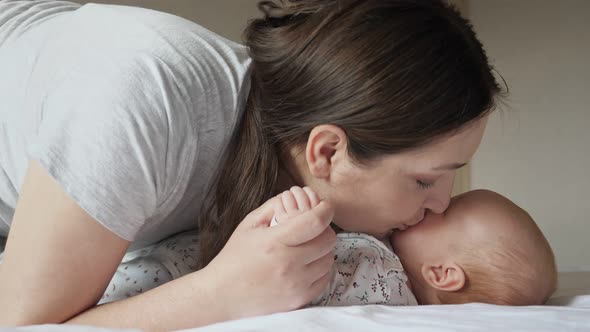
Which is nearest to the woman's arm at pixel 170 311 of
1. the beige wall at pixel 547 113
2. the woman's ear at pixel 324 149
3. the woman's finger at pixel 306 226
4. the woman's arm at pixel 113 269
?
the woman's arm at pixel 113 269

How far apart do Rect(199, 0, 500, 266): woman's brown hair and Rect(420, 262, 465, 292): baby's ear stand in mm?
253

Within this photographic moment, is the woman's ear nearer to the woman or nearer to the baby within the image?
the woman

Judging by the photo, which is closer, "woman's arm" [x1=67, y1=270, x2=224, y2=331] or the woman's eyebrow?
"woman's arm" [x1=67, y1=270, x2=224, y2=331]

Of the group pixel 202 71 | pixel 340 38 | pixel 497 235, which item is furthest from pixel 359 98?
pixel 497 235

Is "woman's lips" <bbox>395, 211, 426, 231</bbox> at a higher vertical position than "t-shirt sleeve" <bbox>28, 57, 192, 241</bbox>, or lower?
lower

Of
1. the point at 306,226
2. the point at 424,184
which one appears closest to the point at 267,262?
the point at 306,226

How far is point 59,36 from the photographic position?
1005 millimetres

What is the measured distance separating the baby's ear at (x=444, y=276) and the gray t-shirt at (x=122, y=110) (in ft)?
1.25

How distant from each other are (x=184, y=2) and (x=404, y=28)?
114 centimetres

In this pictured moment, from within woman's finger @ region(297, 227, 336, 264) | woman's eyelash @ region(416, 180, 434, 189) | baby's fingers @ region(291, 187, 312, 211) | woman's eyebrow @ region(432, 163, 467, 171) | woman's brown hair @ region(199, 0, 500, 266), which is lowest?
woman's finger @ region(297, 227, 336, 264)

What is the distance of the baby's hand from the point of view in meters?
0.88

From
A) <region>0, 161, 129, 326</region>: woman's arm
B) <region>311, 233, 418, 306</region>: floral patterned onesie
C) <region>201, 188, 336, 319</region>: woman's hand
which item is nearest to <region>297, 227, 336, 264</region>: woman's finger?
<region>201, 188, 336, 319</region>: woman's hand

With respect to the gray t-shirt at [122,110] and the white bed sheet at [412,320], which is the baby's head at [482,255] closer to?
the white bed sheet at [412,320]

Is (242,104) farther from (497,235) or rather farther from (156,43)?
(497,235)
